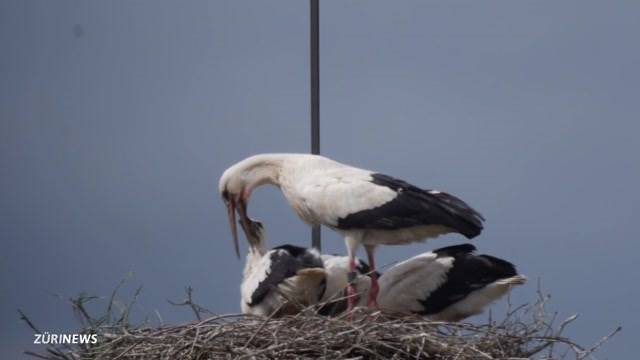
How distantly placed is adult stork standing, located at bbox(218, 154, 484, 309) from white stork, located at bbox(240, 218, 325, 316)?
6.8 inches

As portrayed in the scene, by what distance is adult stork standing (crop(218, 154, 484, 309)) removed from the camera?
9.22m

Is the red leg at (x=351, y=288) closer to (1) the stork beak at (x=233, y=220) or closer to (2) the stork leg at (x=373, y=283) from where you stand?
(2) the stork leg at (x=373, y=283)

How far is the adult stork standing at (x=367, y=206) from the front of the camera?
9.22 meters

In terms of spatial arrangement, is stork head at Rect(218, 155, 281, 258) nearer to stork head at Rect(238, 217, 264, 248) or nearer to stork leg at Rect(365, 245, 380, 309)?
stork head at Rect(238, 217, 264, 248)

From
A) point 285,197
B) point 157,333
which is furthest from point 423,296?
point 157,333

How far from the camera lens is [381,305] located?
9.48 meters

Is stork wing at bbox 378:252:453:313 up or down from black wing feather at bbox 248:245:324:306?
down

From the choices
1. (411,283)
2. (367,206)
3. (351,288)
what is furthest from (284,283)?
(411,283)

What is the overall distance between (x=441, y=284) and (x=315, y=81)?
1179 millimetres

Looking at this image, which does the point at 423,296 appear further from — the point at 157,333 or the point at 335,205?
the point at 157,333

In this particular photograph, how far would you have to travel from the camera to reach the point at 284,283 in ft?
30.3

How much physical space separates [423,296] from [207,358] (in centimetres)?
162

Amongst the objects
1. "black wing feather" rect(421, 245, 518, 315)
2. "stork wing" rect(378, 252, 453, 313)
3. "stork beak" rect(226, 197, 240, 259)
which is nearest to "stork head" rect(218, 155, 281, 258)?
"stork beak" rect(226, 197, 240, 259)

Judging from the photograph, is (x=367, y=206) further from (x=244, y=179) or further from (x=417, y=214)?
(x=244, y=179)
